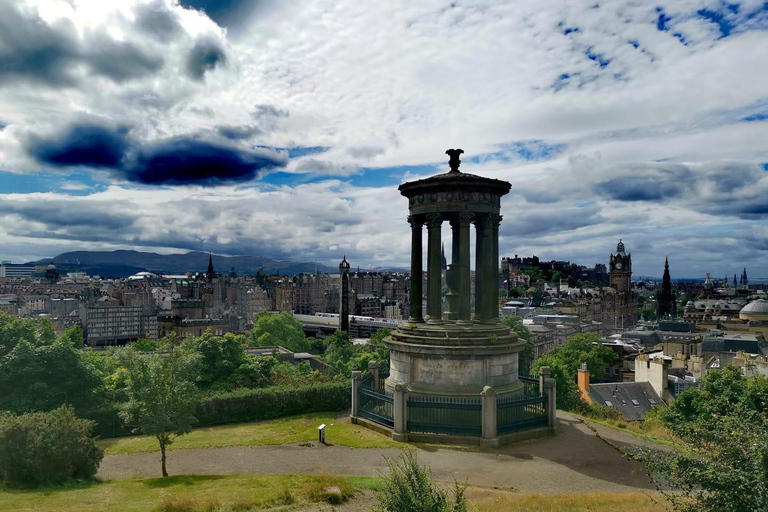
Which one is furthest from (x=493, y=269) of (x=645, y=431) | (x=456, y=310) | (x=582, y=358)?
(x=582, y=358)

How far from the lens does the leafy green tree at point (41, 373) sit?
25.5m

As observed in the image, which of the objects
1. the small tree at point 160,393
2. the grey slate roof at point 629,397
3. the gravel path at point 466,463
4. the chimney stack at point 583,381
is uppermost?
the small tree at point 160,393

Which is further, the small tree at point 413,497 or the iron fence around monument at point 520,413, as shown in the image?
the iron fence around monument at point 520,413

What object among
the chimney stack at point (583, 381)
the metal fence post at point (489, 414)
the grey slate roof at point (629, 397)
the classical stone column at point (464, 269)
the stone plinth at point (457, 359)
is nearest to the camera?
the metal fence post at point (489, 414)

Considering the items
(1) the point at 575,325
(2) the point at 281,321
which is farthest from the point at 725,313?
(2) the point at 281,321

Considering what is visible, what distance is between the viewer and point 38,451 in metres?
17.2

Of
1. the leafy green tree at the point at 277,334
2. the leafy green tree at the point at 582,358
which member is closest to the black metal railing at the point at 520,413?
the leafy green tree at the point at 582,358

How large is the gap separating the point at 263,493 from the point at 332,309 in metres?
183

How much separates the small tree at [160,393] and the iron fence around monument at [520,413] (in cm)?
1204

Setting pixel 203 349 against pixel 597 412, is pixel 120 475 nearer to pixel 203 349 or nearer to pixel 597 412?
pixel 203 349

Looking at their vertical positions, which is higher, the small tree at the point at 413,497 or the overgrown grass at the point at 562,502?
the small tree at the point at 413,497

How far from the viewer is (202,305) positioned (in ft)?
469

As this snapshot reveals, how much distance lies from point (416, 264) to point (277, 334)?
2532 inches

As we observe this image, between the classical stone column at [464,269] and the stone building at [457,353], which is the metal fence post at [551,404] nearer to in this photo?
the stone building at [457,353]
